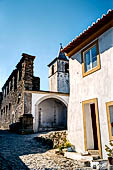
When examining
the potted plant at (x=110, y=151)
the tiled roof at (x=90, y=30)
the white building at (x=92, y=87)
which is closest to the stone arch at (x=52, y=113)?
the white building at (x=92, y=87)

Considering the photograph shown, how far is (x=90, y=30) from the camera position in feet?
22.8

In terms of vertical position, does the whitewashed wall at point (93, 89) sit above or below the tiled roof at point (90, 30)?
below

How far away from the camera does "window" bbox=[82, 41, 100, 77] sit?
6.74 metres

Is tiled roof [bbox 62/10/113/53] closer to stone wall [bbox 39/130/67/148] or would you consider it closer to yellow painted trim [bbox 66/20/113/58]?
yellow painted trim [bbox 66/20/113/58]

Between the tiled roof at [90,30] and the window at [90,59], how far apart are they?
0.53 metres

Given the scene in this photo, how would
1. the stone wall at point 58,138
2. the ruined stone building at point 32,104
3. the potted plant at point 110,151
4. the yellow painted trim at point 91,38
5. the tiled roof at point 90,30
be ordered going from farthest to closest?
the ruined stone building at point 32,104
the stone wall at point 58,138
the yellow painted trim at point 91,38
the tiled roof at point 90,30
the potted plant at point 110,151

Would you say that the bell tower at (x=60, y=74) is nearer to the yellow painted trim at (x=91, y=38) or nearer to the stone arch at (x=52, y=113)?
the stone arch at (x=52, y=113)

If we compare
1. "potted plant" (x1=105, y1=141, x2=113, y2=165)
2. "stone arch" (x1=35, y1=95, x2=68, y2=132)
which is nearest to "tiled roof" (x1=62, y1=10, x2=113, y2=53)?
"potted plant" (x1=105, y1=141, x2=113, y2=165)

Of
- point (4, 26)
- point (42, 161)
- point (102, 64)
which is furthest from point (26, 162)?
point (4, 26)

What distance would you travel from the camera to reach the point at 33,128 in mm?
13641

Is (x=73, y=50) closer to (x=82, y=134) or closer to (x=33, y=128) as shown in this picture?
(x=82, y=134)

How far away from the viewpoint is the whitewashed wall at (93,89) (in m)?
6.01

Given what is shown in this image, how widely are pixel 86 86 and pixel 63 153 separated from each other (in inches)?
120

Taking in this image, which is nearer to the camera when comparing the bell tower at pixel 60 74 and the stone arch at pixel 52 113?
the stone arch at pixel 52 113
